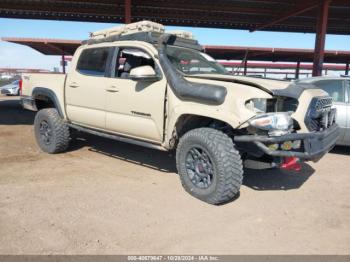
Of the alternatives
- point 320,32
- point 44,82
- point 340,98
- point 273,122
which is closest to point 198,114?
point 273,122

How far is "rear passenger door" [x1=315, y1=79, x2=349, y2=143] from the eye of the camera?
21.4 ft

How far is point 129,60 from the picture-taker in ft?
17.5

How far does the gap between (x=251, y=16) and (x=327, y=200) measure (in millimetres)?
13438

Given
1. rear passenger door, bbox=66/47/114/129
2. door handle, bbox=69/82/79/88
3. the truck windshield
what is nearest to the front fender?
the truck windshield

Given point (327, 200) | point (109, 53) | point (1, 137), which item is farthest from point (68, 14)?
point (327, 200)

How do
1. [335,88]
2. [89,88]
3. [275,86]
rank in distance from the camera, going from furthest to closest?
[335,88] → [89,88] → [275,86]

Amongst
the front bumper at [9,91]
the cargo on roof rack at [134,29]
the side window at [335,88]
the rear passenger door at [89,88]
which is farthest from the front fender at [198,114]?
the front bumper at [9,91]

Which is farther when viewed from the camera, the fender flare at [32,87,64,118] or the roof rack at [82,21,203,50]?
the fender flare at [32,87,64,118]

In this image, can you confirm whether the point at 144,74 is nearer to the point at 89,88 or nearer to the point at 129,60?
the point at 129,60

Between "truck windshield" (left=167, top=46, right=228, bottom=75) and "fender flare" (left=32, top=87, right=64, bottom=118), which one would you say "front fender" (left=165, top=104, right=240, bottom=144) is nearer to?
"truck windshield" (left=167, top=46, right=228, bottom=75)

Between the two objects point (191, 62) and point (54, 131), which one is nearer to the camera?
point (191, 62)

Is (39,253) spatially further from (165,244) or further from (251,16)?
(251,16)

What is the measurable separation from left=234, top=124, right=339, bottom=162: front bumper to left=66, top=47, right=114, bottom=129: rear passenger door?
101 inches

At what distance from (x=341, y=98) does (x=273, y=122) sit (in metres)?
3.69
